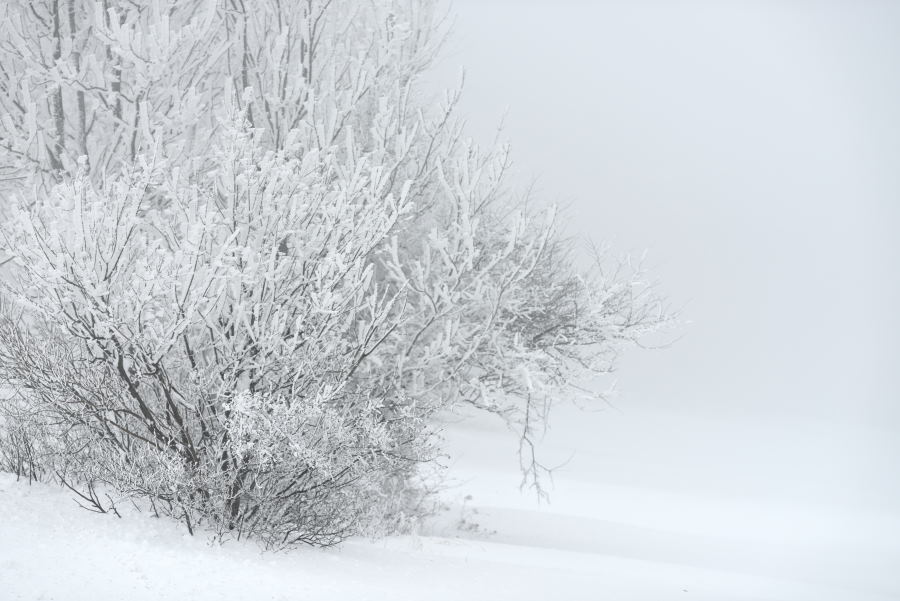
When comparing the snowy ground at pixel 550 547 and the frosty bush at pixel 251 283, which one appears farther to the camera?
the frosty bush at pixel 251 283

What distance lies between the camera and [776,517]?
15.5m

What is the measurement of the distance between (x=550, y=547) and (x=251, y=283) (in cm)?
634

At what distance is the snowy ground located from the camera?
448 cm

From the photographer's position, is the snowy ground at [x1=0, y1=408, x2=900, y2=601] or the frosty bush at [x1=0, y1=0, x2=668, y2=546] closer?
the snowy ground at [x1=0, y1=408, x2=900, y2=601]

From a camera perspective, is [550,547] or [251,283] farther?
[550,547]

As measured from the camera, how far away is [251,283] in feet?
16.1

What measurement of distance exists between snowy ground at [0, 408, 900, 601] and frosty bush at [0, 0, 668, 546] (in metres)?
0.38

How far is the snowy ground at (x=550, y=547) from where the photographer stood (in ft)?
14.7

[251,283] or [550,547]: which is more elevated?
[251,283]

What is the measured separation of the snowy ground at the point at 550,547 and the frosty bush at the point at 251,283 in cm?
38

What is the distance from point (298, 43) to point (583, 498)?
34.1 feet

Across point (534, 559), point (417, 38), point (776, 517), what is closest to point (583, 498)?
point (776, 517)

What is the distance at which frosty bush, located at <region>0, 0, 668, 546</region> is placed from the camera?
4.65m

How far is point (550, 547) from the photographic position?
960 centimetres
